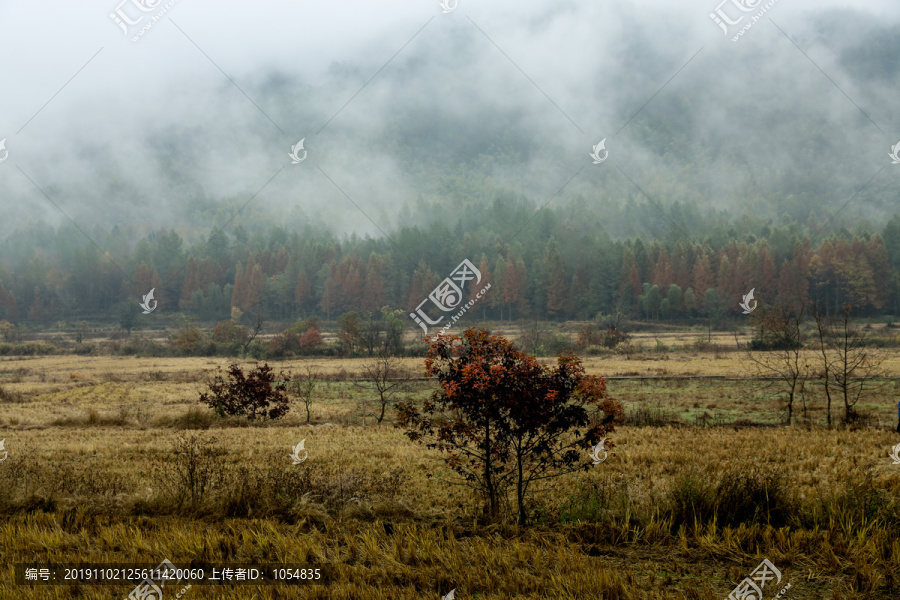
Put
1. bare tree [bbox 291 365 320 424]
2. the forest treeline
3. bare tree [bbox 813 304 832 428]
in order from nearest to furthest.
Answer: bare tree [bbox 813 304 832 428], bare tree [bbox 291 365 320 424], the forest treeline

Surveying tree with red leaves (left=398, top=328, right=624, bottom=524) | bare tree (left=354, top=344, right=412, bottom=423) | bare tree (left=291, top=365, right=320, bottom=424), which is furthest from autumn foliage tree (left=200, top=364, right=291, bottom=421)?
tree with red leaves (left=398, top=328, right=624, bottom=524)

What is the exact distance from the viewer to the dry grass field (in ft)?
21.8

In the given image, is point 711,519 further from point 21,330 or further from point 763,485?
point 21,330

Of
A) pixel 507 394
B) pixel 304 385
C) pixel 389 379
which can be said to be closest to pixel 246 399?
pixel 304 385

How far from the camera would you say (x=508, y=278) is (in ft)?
369

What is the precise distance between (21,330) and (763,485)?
454ft

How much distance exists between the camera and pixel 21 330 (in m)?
114

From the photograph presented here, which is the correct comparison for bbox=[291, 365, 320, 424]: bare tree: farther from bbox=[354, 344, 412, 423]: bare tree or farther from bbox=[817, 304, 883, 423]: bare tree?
bbox=[817, 304, 883, 423]: bare tree

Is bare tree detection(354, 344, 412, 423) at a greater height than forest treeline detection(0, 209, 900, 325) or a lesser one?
lesser

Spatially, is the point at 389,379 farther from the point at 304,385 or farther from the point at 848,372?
the point at 848,372

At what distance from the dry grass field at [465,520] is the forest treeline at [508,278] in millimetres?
87221

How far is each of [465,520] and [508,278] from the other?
104157mm

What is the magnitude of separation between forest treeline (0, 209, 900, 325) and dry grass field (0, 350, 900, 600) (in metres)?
87.2

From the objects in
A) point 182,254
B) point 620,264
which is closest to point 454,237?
point 620,264
